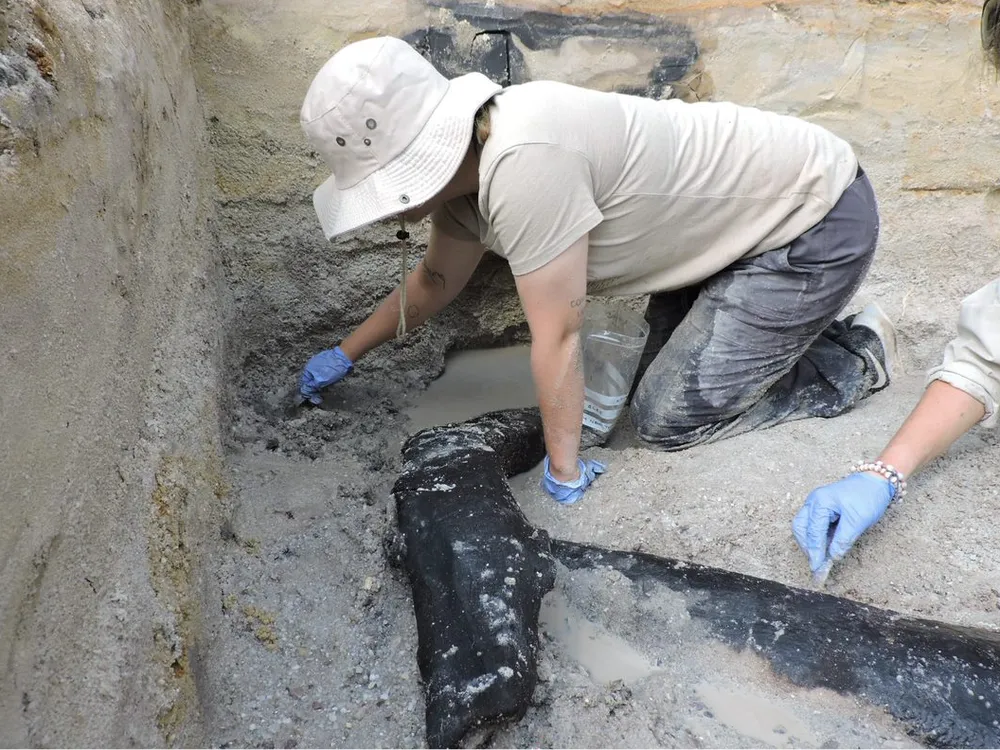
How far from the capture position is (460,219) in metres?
1.75

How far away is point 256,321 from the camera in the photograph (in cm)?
206

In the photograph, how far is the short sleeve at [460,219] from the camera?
5.53 ft

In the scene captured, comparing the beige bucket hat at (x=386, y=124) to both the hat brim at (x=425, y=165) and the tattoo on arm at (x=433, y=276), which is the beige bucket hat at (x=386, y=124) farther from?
the tattoo on arm at (x=433, y=276)

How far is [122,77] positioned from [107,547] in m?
0.82

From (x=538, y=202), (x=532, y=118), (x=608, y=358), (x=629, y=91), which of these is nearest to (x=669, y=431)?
(x=608, y=358)

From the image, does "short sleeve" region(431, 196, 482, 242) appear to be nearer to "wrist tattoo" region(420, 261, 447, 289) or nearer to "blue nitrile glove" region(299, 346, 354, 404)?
"wrist tattoo" region(420, 261, 447, 289)

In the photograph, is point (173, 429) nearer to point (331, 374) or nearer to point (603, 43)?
point (331, 374)

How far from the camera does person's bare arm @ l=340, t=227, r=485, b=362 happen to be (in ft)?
6.05

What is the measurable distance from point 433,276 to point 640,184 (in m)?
0.60

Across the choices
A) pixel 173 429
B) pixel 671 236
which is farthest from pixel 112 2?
pixel 671 236

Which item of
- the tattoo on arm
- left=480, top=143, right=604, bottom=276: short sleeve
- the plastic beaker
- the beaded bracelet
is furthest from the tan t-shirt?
the beaded bracelet

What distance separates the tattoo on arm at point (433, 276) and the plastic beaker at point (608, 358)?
17.7 inches

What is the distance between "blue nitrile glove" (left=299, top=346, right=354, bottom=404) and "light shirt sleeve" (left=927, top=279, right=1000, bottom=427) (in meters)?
1.41

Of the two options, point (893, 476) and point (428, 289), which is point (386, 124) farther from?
point (893, 476)
